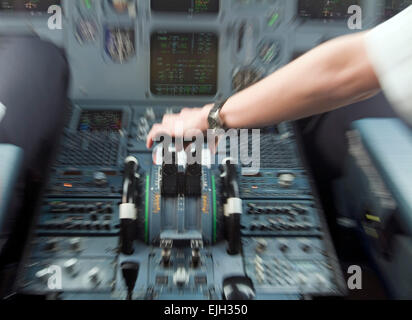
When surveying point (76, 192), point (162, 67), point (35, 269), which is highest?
point (162, 67)

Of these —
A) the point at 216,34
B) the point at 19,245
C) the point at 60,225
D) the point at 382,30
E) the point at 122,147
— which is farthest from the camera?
the point at 216,34

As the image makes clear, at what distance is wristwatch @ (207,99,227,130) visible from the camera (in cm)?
110

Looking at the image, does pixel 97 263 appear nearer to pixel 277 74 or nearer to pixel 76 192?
pixel 76 192

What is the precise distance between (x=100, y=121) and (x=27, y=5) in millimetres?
604

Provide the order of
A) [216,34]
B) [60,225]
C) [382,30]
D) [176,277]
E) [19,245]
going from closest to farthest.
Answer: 1. [382,30]
2. [176,277]
3. [60,225]
4. [19,245]
5. [216,34]

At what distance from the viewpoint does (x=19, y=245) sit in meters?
1.41

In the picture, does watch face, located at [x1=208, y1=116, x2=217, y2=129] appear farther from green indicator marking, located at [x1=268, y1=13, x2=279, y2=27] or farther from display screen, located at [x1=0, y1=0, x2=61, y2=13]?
display screen, located at [x1=0, y1=0, x2=61, y2=13]

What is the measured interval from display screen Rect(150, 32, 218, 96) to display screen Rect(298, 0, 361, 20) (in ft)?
1.43

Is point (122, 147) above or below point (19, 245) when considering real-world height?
above

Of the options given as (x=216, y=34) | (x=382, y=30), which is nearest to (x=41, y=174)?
(x=216, y=34)

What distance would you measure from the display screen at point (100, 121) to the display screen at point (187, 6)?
0.52 m

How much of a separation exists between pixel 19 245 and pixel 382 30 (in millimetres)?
1389
